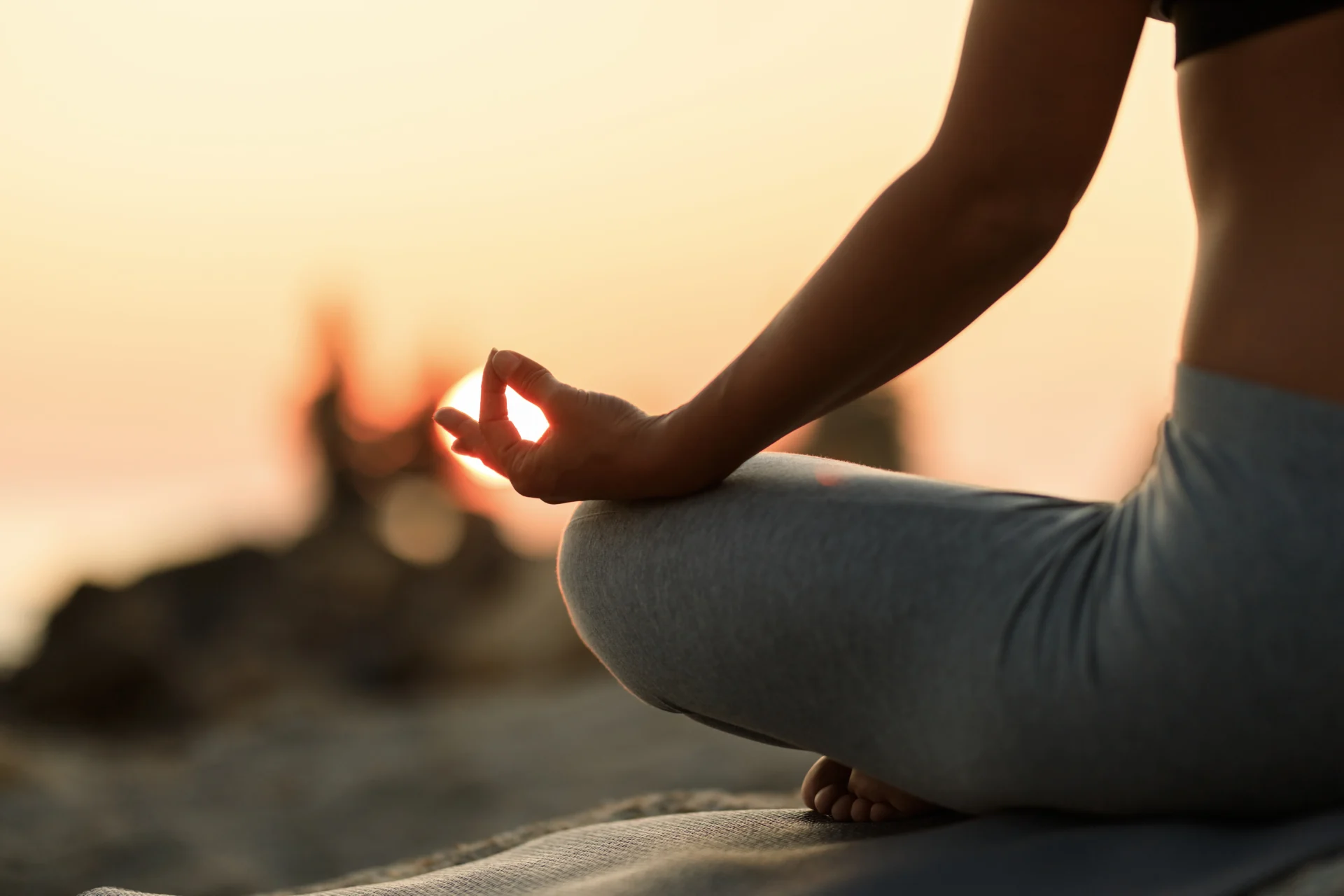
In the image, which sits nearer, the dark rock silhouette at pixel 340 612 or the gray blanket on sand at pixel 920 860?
the gray blanket on sand at pixel 920 860

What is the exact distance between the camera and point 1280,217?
747 mm

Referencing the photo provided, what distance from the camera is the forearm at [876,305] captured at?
2.73ft

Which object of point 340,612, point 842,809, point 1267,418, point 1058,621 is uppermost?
point 1267,418

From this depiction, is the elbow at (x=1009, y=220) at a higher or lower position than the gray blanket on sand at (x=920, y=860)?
higher

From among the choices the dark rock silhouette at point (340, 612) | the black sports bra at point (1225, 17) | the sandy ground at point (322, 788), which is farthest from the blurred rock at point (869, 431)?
the black sports bra at point (1225, 17)

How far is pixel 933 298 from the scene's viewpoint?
34.2 inches

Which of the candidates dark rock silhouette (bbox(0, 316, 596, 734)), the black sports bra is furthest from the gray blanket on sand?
dark rock silhouette (bbox(0, 316, 596, 734))

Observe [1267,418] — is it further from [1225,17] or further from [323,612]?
[323,612]

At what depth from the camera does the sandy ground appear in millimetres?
3047

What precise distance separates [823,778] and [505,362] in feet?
1.81

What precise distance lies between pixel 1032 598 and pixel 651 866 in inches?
18.5

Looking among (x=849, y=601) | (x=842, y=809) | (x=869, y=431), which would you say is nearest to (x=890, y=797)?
(x=842, y=809)

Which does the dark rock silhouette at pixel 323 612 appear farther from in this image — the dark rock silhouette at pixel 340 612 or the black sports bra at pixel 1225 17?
the black sports bra at pixel 1225 17

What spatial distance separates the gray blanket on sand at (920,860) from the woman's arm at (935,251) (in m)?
0.34
